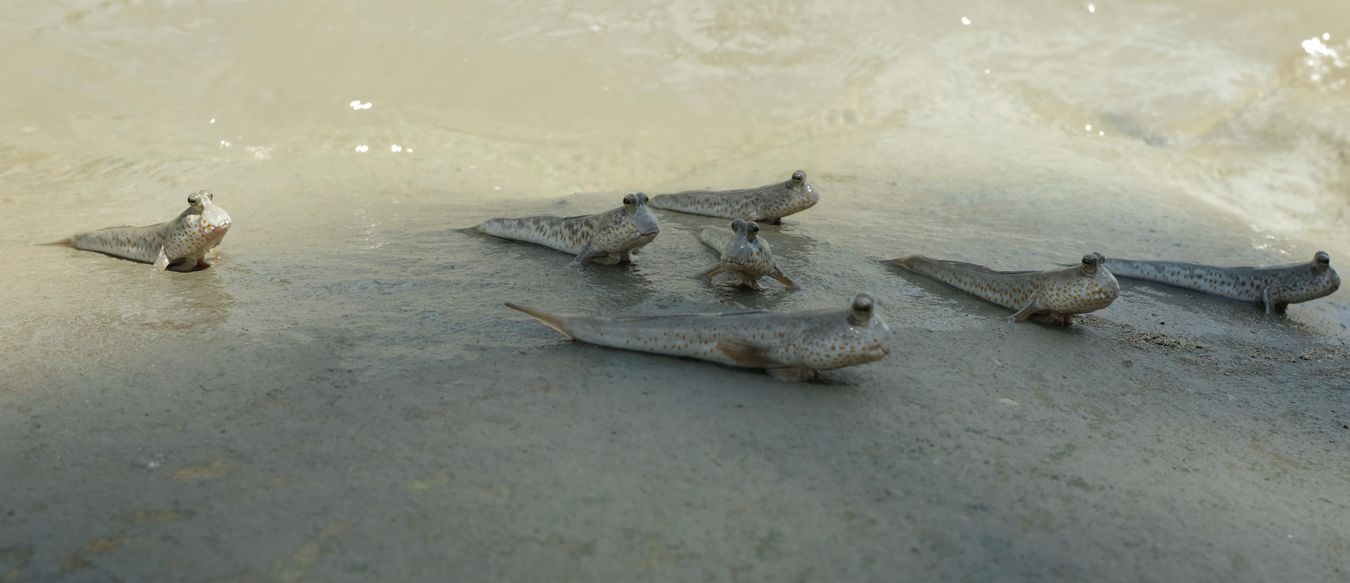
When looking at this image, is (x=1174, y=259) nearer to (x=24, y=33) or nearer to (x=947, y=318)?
(x=947, y=318)

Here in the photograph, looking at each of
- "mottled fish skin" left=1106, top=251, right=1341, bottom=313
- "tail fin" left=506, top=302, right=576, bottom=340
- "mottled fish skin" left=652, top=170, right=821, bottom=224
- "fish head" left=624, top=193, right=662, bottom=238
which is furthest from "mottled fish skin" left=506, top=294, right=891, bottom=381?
"mottled fish skin" left=1106, top=251, right=1341, bottom=313

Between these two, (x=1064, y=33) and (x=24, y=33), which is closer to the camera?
(x=24, y=33)

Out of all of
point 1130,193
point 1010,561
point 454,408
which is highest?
point 1130,193

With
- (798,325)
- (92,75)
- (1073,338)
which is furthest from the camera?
(92,75)

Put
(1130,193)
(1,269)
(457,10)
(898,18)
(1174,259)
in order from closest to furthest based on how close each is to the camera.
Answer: (1,269)
(1174,259)
(1130,193)
(457,10)
(898,18)

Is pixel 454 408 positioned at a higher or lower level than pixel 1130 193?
lower

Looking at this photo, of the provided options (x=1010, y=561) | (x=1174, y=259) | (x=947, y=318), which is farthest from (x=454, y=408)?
(x=1174, y=259)
